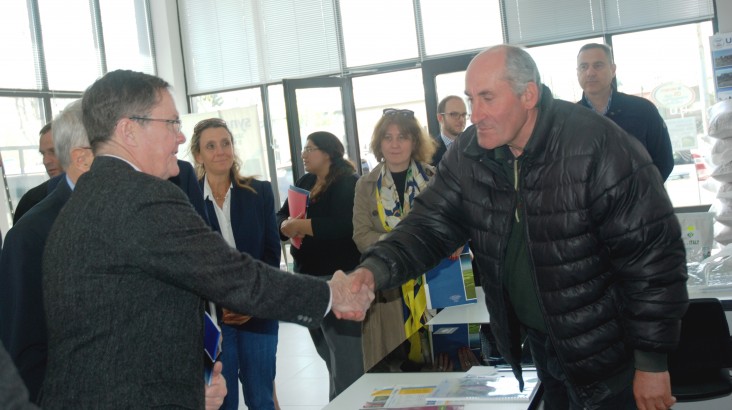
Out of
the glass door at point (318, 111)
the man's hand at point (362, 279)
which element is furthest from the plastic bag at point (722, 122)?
the man's hand at point (362, 279)

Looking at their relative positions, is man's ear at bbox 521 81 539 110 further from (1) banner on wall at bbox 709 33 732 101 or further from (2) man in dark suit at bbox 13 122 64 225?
(1) banner on wall at bbox 709 33 732 101

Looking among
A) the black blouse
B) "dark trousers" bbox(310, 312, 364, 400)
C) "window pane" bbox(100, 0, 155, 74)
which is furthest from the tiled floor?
"window pane" bbox(100, 0, 155, 74)

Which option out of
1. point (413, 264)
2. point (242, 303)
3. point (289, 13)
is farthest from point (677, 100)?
point (242, 303)

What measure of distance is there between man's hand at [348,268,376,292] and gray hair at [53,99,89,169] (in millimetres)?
1016

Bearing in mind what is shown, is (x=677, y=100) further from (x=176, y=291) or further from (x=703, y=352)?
(x=176, y=291)

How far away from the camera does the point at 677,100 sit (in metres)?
7.34

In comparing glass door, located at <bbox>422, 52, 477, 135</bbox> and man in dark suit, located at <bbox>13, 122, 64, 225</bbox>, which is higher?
glass door, located at <bbox>422, 52, 477, 135</bbox>

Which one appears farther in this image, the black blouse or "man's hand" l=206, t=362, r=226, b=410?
the black blouse

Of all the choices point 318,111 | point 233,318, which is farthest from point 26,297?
point 318,111

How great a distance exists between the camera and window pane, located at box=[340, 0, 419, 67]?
836cm

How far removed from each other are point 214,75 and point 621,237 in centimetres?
816

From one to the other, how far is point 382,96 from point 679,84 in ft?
11.1

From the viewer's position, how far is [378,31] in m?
8.47

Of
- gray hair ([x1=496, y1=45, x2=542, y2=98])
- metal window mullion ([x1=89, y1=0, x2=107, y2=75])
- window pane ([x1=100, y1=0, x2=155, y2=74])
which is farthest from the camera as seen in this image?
window pane ([x1=100, y1=0, x2=155, y2=74])
